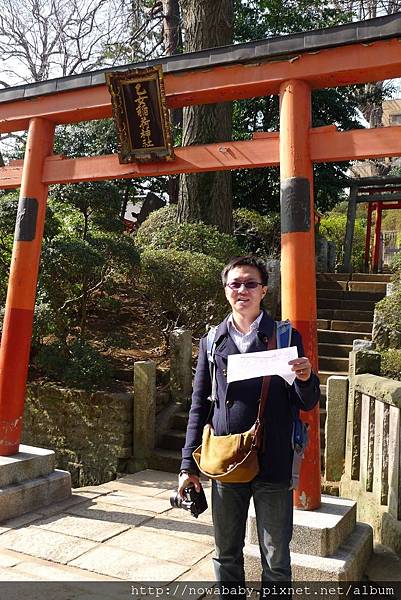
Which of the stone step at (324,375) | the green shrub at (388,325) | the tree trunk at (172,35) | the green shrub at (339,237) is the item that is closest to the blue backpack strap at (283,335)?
the green shrub at (388,325)

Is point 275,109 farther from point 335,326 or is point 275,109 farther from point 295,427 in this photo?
point 295,427

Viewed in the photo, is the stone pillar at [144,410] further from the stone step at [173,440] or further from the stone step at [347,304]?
the stone step at [347,304]

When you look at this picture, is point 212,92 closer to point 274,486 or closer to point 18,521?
point 274,486

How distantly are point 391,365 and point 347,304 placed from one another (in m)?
5.06

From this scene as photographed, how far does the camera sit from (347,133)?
4035mm

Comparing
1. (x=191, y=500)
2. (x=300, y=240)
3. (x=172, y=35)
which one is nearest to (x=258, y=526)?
(x=191, y=500)

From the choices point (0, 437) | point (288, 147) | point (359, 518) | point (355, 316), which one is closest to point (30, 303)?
point (0, 437)

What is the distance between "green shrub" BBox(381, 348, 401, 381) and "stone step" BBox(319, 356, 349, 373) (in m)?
2.40

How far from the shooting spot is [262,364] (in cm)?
249

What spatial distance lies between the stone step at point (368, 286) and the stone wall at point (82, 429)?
6.38 m

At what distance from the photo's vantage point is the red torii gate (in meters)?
3.91

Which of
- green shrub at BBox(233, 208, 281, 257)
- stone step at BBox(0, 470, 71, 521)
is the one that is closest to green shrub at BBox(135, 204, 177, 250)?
green shrub at BBox(233, 208, 281, 257)

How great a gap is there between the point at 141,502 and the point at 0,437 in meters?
1.53

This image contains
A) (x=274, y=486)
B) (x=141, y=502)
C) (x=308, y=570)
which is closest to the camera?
(x=274, y=486)
